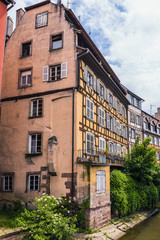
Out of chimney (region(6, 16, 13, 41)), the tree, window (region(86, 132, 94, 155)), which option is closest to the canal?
the tree

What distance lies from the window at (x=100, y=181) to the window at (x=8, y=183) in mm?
6478

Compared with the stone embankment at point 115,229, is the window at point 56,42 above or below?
above

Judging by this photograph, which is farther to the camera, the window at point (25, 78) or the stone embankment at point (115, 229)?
the window at point (25, 78)

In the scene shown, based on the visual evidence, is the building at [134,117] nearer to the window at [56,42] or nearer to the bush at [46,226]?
the window at [56,42]

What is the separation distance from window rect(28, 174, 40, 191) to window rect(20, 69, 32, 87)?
718cm

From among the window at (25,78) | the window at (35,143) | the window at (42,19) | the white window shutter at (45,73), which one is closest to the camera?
the window at (35,143)

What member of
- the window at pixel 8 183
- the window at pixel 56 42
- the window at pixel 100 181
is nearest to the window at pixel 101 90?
the window at pixel 56 42

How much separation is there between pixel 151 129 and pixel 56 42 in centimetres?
2762

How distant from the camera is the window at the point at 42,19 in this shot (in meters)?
18.7

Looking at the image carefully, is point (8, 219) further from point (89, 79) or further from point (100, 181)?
point (89, 79)

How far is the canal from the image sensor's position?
1455 cm

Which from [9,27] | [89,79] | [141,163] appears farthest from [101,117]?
[9,27]

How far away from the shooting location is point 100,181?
51.0ft

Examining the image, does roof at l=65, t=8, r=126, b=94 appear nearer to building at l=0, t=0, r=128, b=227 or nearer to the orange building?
building at l=0, t=0, r=128, b=227
